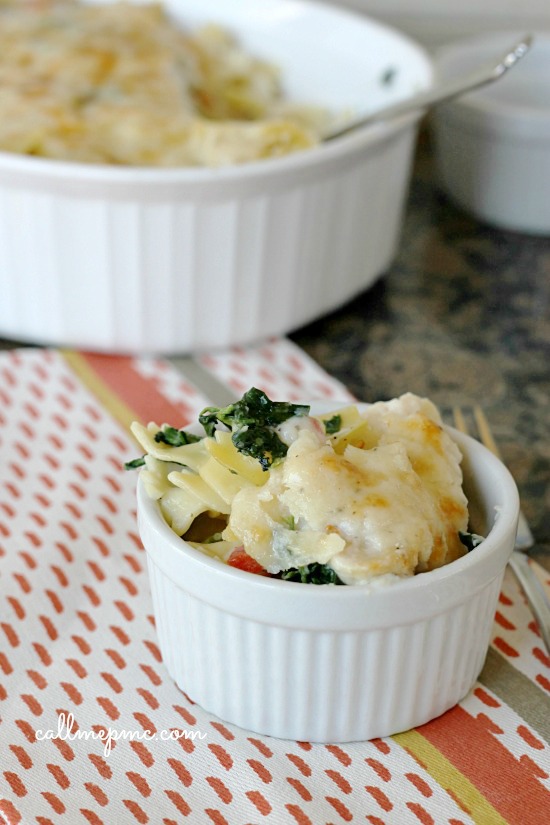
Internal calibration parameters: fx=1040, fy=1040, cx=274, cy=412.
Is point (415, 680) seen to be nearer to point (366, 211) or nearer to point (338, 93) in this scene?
point (366, 211)

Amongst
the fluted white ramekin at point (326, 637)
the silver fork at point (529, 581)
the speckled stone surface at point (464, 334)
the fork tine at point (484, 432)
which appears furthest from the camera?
the speckled stone surface at point (464, 334)

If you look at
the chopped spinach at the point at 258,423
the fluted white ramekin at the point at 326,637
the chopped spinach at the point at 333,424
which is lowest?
the fluted white ramekin at the point at 326,637

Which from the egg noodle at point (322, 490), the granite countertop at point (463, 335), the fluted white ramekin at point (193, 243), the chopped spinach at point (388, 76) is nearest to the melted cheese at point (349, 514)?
the egg noodle at point (322, 490)

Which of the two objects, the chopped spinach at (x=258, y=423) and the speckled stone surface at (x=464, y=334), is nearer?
the chopped spinach at (x=258, y=423)

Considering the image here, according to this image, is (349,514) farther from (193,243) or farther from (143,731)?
(193,243)

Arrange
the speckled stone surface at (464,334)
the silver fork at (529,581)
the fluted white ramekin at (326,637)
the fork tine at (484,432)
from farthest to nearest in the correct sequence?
1. the speckled stone surface at (464,334)
2. the fork tine at (484,432)
3. the silver fork at (529,581)
4. the fluted white ramekin at (326,637)

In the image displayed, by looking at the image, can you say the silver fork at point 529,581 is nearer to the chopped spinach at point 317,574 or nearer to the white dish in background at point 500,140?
the chopped spinach at point 317,574

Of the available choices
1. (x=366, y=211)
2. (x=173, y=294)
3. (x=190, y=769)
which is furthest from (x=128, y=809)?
(x=366, y=211)

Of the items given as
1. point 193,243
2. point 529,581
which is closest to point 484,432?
point 529,581
